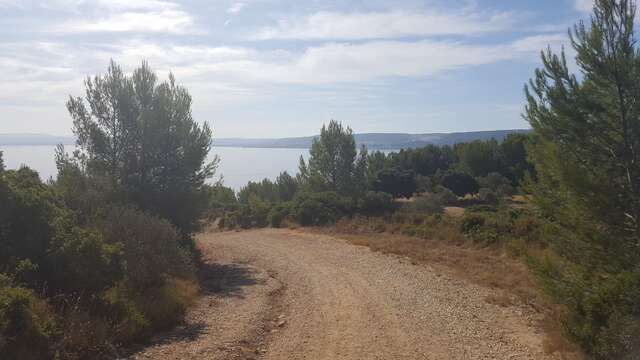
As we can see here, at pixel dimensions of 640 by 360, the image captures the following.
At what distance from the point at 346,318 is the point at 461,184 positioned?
2127 inches

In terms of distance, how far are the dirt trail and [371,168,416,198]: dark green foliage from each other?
44.9 m

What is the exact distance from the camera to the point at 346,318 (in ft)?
37.0

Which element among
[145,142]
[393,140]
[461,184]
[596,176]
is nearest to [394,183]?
[461,184]

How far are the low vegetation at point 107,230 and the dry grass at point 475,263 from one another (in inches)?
288

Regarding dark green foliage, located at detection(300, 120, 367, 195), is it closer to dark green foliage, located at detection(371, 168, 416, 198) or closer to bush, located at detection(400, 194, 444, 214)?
bush, located at detection(400, 194, 444, 214)

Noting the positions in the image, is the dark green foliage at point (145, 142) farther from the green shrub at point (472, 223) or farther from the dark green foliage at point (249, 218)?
the dark green foliage at point (249, 218)

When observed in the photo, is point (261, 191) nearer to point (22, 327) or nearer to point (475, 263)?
point (475, 263)

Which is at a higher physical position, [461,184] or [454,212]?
[461,184]

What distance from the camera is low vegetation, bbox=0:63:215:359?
8.40 meters

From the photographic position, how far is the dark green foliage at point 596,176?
27.7 ft

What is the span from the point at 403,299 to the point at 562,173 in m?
5.50

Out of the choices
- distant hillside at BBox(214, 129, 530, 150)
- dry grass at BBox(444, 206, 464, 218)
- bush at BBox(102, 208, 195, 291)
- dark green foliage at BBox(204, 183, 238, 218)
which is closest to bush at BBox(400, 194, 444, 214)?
dry grass at BBox(444, 206, 464, 218)

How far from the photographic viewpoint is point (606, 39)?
8.86 metres

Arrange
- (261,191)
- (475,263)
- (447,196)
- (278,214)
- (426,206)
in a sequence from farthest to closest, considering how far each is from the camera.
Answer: (261,191) < (447,196) < (426,206) < (278,214) < (475,263)
